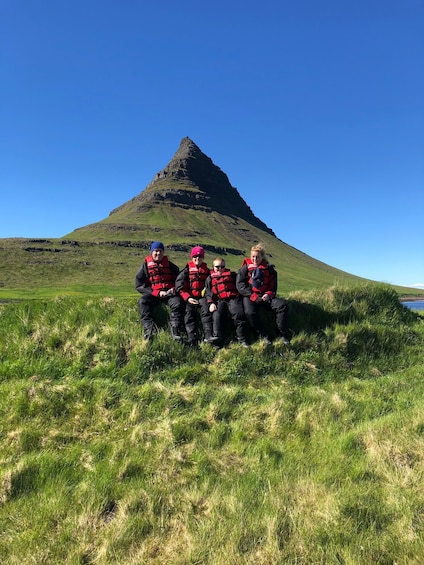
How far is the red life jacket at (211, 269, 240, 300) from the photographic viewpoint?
920 cm

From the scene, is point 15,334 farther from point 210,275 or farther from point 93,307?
point 210,275

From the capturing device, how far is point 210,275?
31.1 ft

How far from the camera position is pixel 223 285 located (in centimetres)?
925

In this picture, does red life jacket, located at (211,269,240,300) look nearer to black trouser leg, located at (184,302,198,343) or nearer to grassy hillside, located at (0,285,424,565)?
black trouser leg, located at (184,302,198,343)

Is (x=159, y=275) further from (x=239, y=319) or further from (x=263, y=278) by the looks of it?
(x=263, y=278)

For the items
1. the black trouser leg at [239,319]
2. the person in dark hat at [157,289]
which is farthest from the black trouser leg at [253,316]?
the person in dark hat at [157,289]

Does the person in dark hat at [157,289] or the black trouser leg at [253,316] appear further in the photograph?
the black trouser leg at [253,316]

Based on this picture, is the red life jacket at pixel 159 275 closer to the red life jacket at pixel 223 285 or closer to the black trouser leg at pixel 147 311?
the black trouser leg at pixel 147 311

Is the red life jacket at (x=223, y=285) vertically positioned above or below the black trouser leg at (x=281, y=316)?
above

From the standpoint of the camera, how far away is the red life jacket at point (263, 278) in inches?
365

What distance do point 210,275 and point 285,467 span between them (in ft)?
18.4

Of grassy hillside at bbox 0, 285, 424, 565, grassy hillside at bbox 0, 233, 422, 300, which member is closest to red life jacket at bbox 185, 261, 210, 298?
grassy hillside at bbox 0, 285, 424, 565

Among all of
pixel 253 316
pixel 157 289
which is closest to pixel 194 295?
pixel 157 289

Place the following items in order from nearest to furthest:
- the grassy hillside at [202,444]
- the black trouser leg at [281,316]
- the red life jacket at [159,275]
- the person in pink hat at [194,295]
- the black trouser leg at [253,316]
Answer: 1. the grassy hillside at [202,444]
2. the person in pink hat at [194,295]
3. the black trouser leg at [253,316]
4. the black trouser leg at [281,316]
5. the red life jacket at [159,275]
